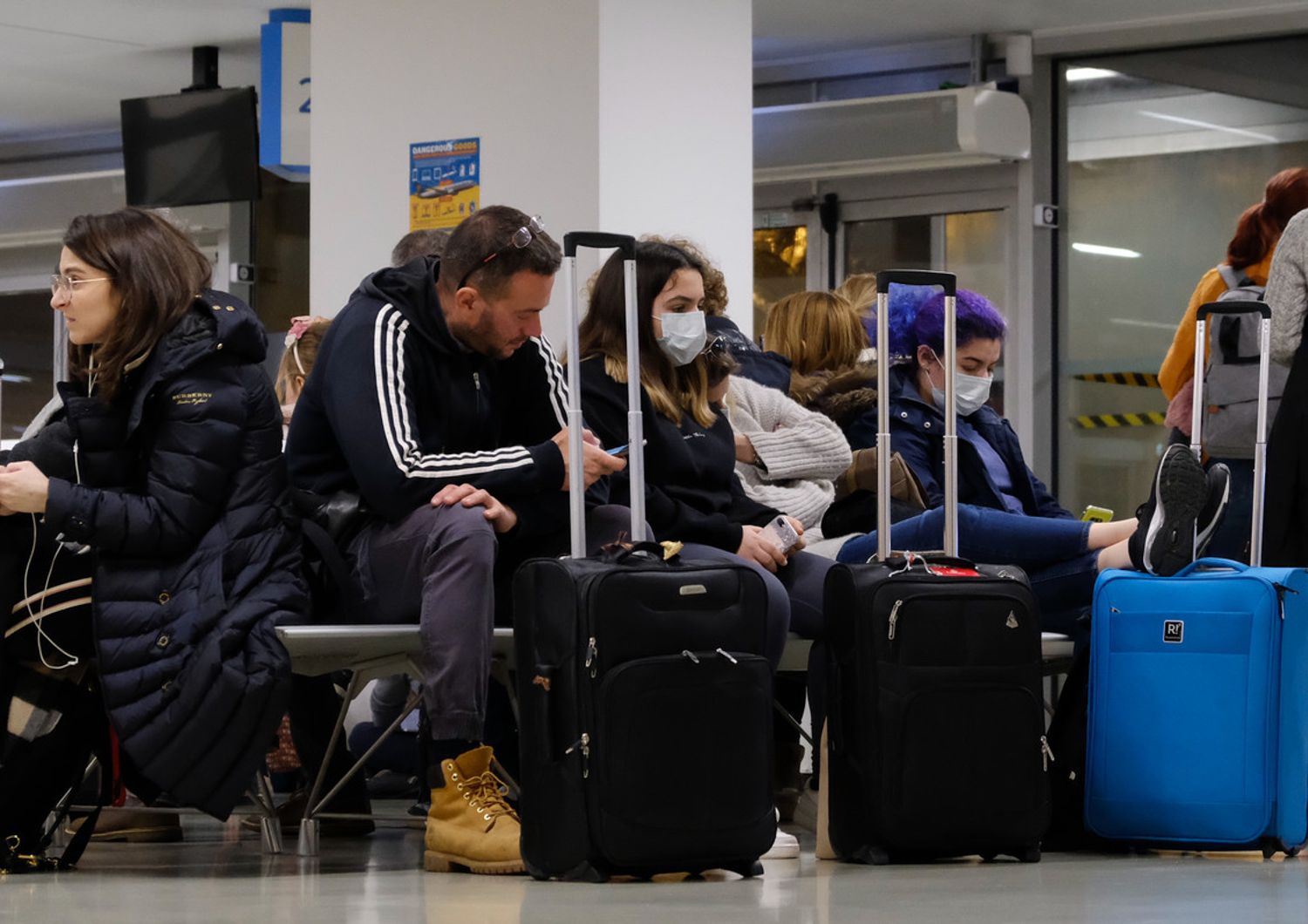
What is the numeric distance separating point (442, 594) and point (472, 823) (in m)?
0.40

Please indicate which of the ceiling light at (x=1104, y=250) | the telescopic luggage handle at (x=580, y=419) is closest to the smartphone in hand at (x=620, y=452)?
the telescopic luggage handle at (x=580, y=419)

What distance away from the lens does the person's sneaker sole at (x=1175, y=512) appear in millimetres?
3676

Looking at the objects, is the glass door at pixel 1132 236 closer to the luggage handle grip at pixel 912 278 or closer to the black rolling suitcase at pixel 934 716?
the luggage handle grip at pixel 912 278

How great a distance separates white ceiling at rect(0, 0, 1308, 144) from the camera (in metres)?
8.41

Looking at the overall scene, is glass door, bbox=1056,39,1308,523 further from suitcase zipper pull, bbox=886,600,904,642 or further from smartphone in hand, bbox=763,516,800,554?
suitcase zipper pull, bbox=886,600,904,642

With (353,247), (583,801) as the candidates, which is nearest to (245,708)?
(583,801)

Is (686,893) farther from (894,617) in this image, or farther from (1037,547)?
(1037,547)

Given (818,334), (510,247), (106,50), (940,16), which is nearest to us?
(510,247)

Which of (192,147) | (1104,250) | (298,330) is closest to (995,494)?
(298,330)

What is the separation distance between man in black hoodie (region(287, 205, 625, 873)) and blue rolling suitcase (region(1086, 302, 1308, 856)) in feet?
3.39

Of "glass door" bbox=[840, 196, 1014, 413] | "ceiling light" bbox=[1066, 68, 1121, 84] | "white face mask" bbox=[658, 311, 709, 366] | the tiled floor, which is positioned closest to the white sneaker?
the tiled floor

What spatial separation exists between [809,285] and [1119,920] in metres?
7.22

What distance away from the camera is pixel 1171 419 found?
5.19 metres

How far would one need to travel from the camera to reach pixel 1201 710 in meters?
3.64
